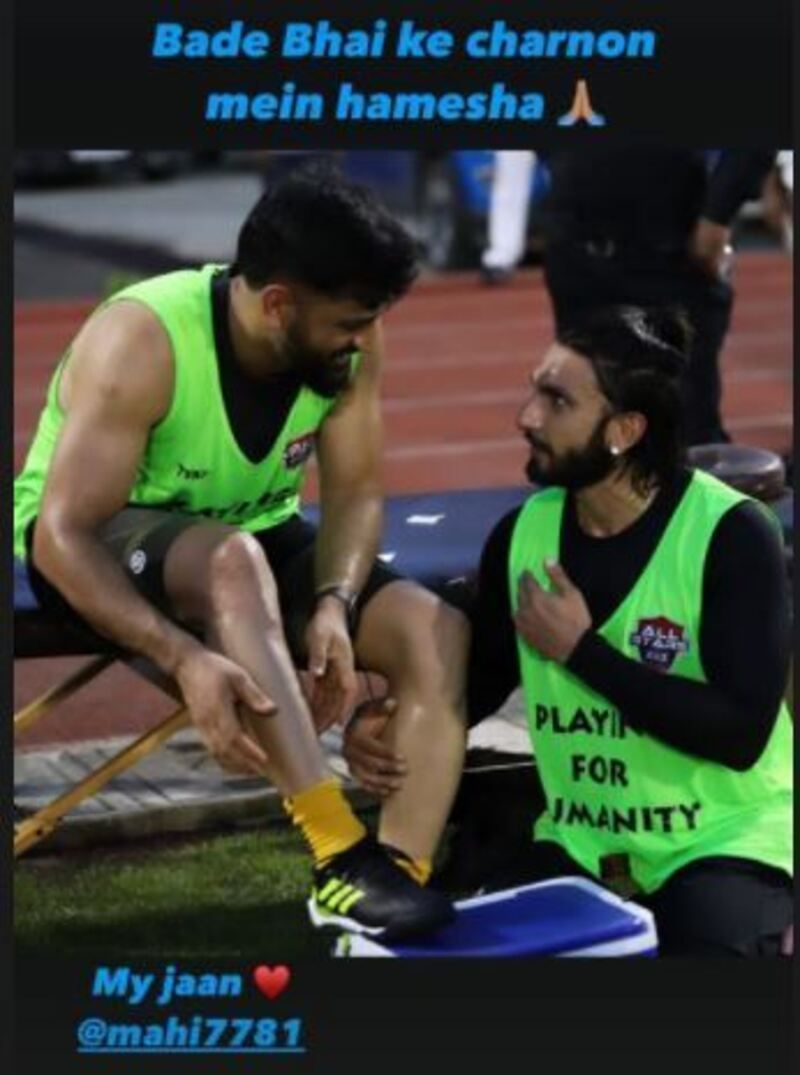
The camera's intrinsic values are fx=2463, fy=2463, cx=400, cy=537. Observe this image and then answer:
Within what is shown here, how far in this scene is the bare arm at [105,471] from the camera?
3893mm

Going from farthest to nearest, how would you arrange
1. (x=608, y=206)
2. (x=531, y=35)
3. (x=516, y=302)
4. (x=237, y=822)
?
(x=516, y=302)
(x=608, y=206)
(x=237, y=822)
(x=531, y=35)

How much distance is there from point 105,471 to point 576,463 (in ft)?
2.49

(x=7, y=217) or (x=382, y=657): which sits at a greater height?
(x=7, y=217)

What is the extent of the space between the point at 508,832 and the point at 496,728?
139 cm

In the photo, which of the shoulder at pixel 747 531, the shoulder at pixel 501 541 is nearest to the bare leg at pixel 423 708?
the shoulder at pixel 501 541

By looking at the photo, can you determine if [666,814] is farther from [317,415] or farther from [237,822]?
[237,822]

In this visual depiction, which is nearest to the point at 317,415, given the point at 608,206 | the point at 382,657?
the point at 382,657

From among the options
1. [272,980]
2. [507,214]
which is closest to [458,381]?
[507,214]

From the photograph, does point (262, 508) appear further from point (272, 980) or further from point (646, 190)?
point (646, 190)

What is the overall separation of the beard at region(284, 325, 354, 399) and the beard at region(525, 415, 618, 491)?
1.37 feet

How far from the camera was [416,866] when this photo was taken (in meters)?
3.86

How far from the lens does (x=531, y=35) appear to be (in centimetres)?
403

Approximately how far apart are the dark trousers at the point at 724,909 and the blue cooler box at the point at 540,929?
0.08 m

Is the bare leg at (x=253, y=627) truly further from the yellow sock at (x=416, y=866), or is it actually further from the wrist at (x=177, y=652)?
the yellow sock at (x=416, y=866)
